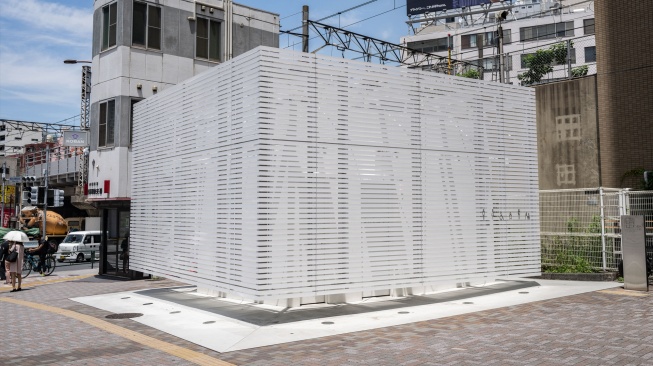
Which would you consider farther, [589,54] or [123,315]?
[589,54]

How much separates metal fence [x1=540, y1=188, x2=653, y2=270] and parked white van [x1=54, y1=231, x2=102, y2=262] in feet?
81.8

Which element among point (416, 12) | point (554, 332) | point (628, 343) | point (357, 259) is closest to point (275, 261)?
point (357, 259)

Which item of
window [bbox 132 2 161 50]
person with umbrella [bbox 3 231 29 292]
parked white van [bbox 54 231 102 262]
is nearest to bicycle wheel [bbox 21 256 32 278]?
person with umbrella [bbox 3 231 29 292]

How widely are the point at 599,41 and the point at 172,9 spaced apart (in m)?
17.3

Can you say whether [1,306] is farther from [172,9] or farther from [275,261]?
[172,9]

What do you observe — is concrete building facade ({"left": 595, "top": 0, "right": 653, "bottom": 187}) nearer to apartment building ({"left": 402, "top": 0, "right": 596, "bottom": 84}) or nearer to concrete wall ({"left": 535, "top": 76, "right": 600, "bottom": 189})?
concrete wall ({"left": 535, "top": 76, "right": 600, "bottom": 189})

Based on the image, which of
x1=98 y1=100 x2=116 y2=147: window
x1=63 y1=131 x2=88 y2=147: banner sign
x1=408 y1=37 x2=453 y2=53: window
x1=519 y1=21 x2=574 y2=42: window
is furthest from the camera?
x1=408 y1=37 x2=453 y2=53: window

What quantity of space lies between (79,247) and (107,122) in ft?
39.4

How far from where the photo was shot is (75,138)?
2883 cm

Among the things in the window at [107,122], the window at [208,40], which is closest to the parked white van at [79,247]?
the window at [107,122]

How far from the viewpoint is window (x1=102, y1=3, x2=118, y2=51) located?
73.8 feet

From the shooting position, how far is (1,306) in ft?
47.5

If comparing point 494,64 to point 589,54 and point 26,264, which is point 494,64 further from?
point 26,264

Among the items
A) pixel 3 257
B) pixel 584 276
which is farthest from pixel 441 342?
pixel 3 257
